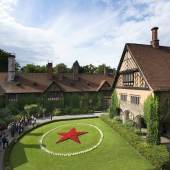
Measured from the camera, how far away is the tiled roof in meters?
27.9

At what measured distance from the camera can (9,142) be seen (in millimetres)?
29109

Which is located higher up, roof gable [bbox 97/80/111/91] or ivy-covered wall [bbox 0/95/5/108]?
roof gable [bbox 97/80/111/91]

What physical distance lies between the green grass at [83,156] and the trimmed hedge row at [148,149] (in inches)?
20.4

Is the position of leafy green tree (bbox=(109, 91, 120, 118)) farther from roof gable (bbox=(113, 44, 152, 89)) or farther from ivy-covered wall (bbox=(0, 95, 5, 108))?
ivy-covered wall (bbox=(0, 95, 5, 108))

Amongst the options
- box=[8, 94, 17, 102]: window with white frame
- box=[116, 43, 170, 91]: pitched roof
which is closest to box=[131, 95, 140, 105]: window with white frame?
box=[116, 43, 170, 91]: pitched roof

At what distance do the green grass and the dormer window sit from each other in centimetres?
829

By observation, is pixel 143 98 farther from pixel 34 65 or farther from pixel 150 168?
pixel 34 65

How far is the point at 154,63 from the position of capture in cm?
3112

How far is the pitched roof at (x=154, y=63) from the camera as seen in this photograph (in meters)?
27.9

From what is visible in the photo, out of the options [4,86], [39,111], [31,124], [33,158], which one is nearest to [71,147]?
[33,158]

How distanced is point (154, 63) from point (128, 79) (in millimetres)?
5352

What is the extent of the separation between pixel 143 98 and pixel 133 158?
9.64 meters

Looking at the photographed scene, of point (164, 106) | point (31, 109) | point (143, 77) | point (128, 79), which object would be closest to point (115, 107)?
point (128, 79)

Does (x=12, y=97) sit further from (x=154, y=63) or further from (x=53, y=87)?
(x=154, y=63)
